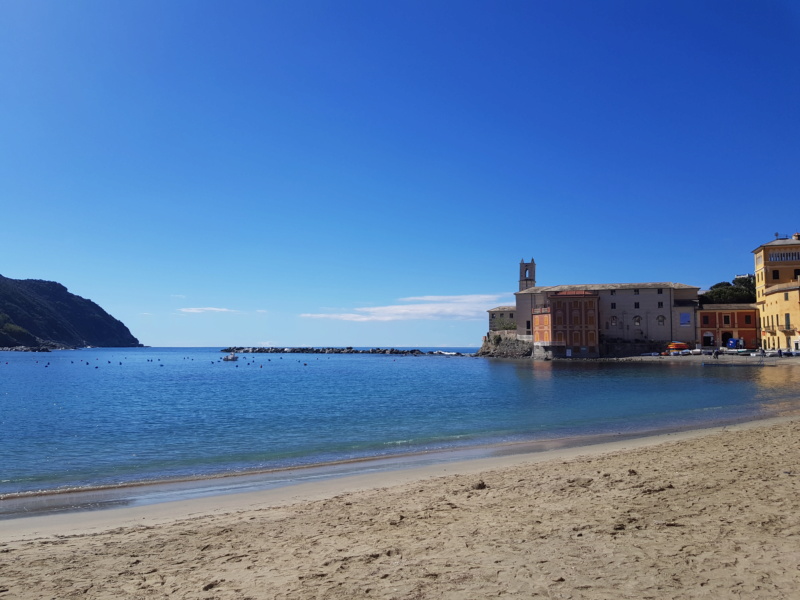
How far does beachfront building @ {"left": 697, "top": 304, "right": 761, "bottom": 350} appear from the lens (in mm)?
76812

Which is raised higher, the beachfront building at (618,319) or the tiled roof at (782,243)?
the tiled roof at (782,243)

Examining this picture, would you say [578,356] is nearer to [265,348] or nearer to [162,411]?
[162,411]

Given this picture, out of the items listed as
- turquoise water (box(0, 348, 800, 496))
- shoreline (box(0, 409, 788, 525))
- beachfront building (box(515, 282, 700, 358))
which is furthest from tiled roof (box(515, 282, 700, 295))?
shoreline (box(0, 409, 788, 525))

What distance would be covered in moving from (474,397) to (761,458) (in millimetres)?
24020

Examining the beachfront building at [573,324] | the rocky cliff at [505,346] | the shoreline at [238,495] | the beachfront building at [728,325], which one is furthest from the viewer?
the rocky cliff at [505,346]

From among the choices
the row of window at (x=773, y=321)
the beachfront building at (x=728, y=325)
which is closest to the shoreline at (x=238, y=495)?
the row of window at (x=773, y=321)

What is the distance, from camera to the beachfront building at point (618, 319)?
80.9 m

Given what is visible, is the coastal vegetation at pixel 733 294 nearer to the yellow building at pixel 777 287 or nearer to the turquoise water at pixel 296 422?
the yellow building at pixel 777 287

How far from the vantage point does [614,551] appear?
586 cm

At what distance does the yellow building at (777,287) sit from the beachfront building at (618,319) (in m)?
9.12

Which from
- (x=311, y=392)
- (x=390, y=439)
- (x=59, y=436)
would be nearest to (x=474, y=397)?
(x=311, y=392)

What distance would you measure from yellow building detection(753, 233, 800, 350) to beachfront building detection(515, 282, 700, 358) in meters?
9.12

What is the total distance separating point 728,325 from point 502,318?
39.4 metres

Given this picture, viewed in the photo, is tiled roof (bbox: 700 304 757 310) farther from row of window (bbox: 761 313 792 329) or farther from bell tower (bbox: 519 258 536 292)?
bell tower (bbox: 519 258 536 292)
